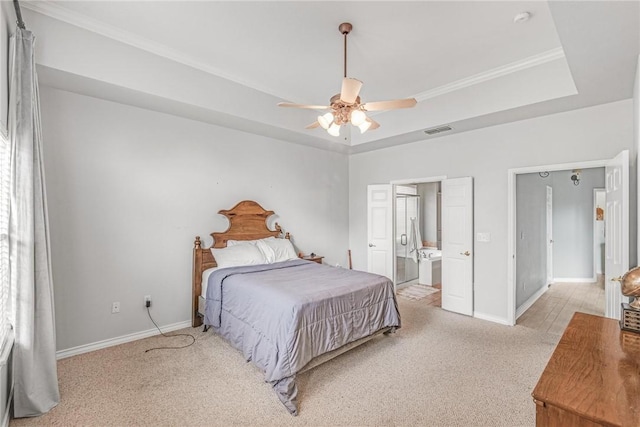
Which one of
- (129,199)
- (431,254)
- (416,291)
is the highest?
(129,199)

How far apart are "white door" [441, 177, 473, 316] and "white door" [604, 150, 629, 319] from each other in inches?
57.3

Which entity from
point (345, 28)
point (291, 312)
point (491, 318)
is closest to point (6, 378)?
point (291, 312)

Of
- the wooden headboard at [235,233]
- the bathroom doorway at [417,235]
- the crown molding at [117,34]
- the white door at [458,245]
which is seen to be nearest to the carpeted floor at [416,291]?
the bathroom doorway at [417,235]

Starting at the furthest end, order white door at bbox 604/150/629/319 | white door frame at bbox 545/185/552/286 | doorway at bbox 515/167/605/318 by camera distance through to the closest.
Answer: white door frame at bbox 545/185/552/286
doorway at bbox 515/167/605/318
white door at bbox 604/150/629/319

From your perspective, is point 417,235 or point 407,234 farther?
point 417,235

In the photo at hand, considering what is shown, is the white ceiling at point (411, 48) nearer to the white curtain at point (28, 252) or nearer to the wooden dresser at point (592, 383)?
the white curtain at point (28, 252)

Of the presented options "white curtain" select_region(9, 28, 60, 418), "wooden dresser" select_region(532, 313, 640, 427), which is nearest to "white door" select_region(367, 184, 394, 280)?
"wooden dresser" select_region(532, 313, 640, 427)

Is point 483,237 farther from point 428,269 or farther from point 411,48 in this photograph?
point 411,48

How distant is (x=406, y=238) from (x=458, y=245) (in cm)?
→ 200

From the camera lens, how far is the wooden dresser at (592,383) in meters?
0.98

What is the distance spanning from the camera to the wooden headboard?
3857 millimetres

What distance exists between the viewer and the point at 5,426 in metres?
1.99

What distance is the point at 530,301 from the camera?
15.8 ft

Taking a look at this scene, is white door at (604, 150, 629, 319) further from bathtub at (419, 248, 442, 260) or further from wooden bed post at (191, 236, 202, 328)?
wooden bed post at (191, 236, 202, 328)
